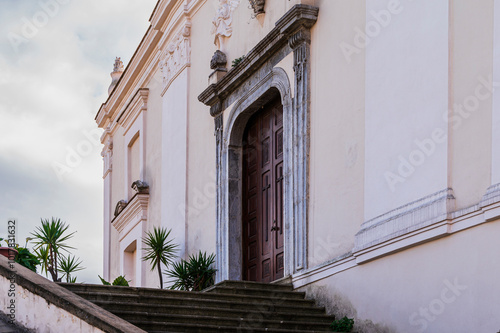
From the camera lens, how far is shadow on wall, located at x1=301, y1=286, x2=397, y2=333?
1107cm

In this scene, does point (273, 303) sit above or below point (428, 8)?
below

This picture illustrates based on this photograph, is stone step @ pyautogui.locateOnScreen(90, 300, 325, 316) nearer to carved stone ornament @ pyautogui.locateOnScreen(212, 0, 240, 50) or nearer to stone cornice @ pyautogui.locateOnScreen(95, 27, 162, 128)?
carved stone ornament @ pyautogui.locateOnScreen(212, 0, 240, 50)

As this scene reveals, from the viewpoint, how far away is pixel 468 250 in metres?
9.70

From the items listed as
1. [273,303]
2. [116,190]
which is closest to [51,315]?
[273,303]

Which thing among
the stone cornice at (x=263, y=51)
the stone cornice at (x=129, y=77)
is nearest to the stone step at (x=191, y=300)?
the stone cornice at (x=263, y=51)

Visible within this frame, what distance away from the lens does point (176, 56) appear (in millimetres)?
19766

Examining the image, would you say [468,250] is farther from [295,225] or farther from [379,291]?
[295,225]

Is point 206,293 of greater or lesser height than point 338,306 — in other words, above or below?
above

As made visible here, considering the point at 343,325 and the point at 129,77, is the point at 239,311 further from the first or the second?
the point at 129,77

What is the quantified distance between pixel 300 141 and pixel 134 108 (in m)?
10.4

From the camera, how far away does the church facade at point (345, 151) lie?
988 centimetres

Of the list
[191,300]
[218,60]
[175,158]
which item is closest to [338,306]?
[191,300]

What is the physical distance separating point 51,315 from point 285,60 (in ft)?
21.4

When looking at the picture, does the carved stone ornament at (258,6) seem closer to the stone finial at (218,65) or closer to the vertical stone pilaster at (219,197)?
the stone finial at (218,65)
